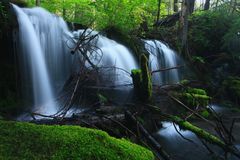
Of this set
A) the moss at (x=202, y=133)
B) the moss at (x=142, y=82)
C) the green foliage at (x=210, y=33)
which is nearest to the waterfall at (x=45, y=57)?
the moss at (x=142, y=82)

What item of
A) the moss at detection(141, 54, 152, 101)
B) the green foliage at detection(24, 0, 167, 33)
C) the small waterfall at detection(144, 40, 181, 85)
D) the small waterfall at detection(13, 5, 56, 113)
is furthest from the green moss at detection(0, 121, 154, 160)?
the green foliage at detection(24, 0, 167, 33)

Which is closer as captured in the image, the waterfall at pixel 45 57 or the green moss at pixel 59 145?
the green moss at pixel 59 145

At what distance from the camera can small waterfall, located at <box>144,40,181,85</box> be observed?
37.5 ft

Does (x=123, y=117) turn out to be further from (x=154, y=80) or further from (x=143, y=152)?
(x=154, y=80)

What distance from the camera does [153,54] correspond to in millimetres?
11406

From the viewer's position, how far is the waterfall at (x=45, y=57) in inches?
300

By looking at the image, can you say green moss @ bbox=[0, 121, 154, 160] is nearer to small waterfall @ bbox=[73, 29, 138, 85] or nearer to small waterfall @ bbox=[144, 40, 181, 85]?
small waterfall @ bbox=[73, 29, 138, 85]

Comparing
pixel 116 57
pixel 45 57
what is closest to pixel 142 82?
pixel 45 57

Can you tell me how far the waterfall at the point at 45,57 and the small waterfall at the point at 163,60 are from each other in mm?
→ 1680

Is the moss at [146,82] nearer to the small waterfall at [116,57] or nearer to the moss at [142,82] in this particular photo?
the moss at [142,82]

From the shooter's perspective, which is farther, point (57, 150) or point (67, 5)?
point (67, 5)

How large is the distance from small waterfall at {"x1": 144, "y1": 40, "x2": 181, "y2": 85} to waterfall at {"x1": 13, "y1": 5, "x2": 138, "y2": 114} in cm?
168

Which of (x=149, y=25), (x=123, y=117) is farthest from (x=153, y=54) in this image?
(x=123, y=117)

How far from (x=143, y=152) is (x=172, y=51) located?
1083 cm
